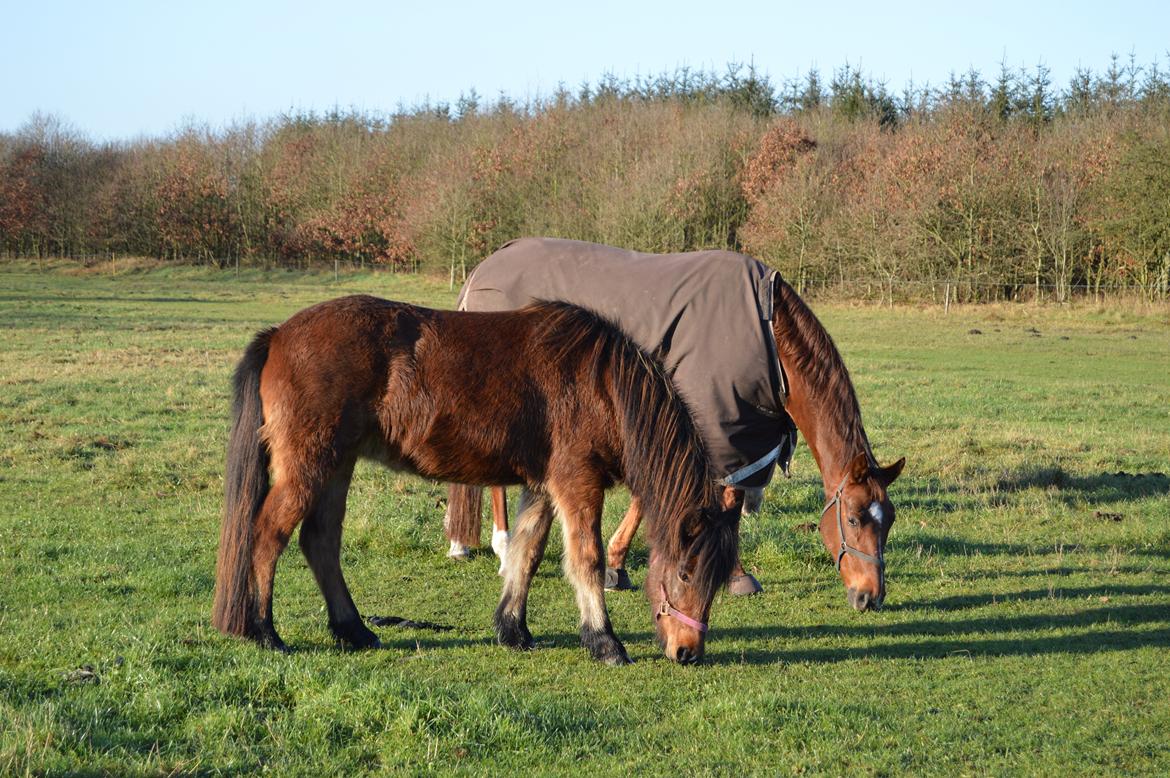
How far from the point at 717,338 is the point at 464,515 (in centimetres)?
258

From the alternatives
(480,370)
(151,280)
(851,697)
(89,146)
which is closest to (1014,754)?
(851,697)

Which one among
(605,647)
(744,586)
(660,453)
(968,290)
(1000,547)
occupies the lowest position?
(1000,547)

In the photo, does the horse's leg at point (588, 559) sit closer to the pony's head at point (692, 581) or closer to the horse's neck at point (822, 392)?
the pony's head at point (692, 581)

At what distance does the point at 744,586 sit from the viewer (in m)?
7.23

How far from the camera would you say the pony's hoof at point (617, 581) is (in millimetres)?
7227

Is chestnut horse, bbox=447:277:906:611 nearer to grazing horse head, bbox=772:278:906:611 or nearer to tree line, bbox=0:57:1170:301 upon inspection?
grazing horse head, bbox=772:278:906:611

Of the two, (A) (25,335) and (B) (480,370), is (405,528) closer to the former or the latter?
(B) (480,370)

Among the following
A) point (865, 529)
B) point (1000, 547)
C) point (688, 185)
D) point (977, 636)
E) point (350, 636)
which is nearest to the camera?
point (350, 636)

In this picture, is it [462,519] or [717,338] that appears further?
[462,519]

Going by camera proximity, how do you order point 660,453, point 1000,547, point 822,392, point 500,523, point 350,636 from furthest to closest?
1. point 1000,547
2. point 500,523
3. point 822,392
4. point 350,636
5. point 660,453

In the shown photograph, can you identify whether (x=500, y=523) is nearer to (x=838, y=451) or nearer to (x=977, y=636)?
(x=838, y=451)

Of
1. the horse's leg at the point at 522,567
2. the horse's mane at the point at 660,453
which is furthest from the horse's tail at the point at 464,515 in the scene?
the horse's mane at the point at 660,453

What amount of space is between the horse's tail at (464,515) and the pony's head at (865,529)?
2.76 m

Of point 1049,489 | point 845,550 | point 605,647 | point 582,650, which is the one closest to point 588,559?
point 605,647
